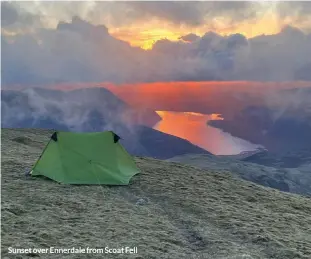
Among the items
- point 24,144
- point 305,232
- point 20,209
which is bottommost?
point 305,232

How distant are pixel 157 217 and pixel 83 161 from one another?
25.1 feet

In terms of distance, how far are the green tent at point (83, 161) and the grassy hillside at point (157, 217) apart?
88 cm

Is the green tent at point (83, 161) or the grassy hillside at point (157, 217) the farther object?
the green tent at point (83, 161)

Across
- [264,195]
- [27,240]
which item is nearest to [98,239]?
[27,240]

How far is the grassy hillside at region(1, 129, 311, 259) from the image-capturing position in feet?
52.7

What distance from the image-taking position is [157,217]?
19875 mm

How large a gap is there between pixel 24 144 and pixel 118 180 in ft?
46.7

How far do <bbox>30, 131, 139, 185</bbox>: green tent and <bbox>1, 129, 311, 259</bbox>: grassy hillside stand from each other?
0.88 m

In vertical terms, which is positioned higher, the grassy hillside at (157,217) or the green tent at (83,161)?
the green tent at (83,161)

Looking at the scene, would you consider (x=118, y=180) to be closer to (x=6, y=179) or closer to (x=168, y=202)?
(x=168, y=202)

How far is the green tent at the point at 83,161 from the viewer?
2480 centimetres

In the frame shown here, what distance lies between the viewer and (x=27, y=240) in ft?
49.6

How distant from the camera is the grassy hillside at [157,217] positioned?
16.1 m

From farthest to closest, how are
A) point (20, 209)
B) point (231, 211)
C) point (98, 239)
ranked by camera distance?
1. point (231, 211)
2. point (20, 209)
3. point (98, 239)
